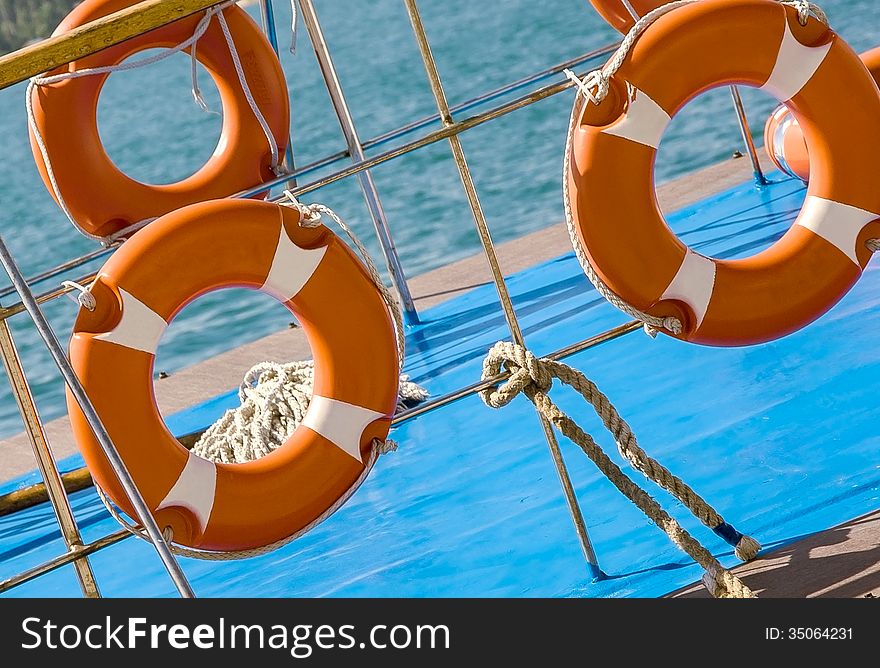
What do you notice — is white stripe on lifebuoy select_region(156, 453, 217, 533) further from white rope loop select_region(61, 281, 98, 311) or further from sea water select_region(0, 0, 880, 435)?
sea water select_region(0, 0, 880, 435)

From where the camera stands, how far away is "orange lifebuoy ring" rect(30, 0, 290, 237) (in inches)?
106

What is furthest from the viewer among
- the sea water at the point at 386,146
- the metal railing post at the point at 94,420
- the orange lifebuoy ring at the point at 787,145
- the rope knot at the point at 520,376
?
the sea water at the point at 386,146

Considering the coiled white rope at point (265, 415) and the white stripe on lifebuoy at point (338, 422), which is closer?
the white stripe on lifebuoy at point (338, 422)

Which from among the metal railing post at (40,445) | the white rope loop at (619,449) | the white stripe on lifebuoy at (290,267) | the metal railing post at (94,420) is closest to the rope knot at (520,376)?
the white rope loop at (619,449)

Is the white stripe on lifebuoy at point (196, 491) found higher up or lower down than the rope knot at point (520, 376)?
lower down

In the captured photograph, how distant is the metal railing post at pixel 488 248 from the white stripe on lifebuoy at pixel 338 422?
311mm

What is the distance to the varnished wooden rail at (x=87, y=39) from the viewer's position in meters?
1.71

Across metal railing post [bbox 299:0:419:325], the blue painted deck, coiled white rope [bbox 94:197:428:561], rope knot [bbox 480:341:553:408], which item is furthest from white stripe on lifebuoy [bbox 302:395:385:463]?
metal railing post [bbox 299:0:419:325]

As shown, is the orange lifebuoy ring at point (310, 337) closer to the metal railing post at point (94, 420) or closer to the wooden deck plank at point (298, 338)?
the metal railing post at point (94, 420)

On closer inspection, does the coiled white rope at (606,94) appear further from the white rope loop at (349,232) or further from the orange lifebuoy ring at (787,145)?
the orange lifebuoy ring at (787,145)

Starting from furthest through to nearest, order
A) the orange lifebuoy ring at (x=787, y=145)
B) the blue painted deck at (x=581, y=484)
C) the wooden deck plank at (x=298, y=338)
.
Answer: the orange lifebuoy ring at (x=787, y=145) → the wooden deck plank at (x=298, y=338) → the blue painted deck at (x=581, y=484)

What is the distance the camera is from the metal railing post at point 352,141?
3342mm

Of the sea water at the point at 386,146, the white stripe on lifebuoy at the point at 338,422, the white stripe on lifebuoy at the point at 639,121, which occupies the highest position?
the sea water at the point at 386,146
